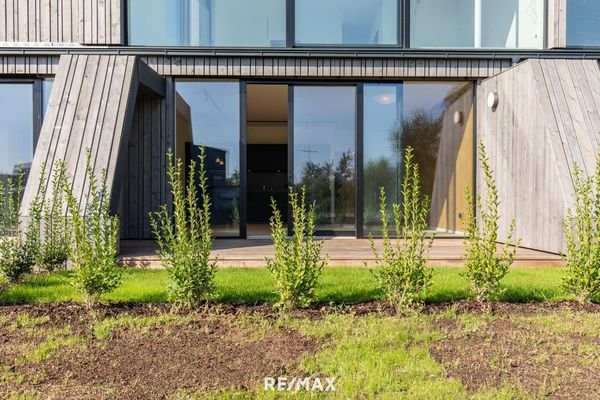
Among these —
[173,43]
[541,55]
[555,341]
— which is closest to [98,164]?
[173,43]

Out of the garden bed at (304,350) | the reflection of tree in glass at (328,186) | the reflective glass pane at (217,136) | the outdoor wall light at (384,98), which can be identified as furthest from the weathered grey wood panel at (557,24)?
the reflective glass pane at (217,136)

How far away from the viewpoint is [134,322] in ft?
8.66

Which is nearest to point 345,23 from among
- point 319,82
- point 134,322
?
point 319,82

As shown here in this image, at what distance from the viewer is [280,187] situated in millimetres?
11641

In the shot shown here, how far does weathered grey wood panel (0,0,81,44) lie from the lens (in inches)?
236

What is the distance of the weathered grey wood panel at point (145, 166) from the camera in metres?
6.12

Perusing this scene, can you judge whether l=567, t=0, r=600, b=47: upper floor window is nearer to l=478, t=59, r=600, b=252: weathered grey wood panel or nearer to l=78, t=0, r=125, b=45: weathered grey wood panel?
l=478, t=59, r=600, b=252: weathered grey wood panel

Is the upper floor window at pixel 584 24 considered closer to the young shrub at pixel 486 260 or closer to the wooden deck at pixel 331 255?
the wooden deck at pixel 331 255

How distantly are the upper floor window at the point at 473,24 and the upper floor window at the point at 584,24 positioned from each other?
21.1 inches

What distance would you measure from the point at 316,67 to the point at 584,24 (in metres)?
4.10

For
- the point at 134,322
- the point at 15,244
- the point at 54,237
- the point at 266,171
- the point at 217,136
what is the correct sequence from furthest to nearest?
the point at 266,171 < the point at 217,136 < the point at 54,237 < the point at 15,244 < the point at 134,322

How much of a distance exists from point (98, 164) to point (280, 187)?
7423mm

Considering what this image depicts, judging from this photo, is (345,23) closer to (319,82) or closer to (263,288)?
(319,82)

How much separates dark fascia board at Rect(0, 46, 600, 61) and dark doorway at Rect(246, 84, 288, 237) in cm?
207
